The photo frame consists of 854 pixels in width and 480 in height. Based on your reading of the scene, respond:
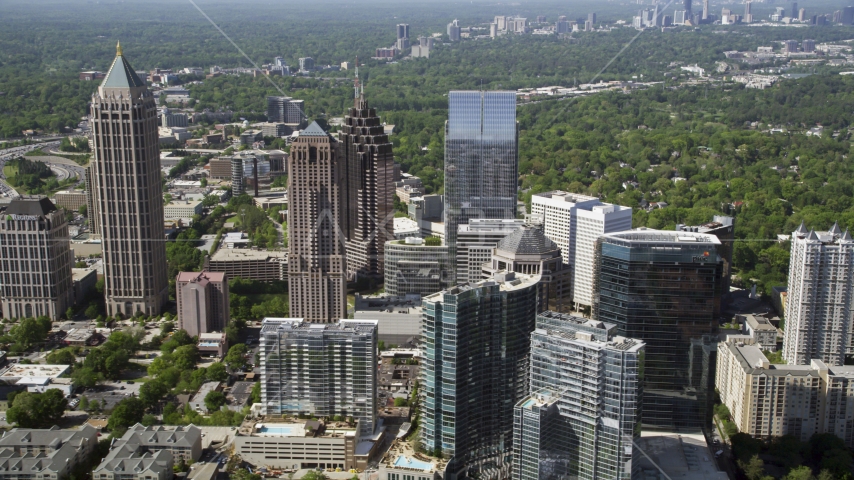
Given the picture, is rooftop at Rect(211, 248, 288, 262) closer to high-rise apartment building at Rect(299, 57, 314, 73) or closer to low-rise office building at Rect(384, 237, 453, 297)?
low-rise office building at Rect(384, 237, 453, 297)

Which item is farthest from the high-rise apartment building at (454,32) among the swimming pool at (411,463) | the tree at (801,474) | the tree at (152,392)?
the swimming pool at (411,463)

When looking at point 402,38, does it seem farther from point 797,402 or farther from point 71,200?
point 797,402

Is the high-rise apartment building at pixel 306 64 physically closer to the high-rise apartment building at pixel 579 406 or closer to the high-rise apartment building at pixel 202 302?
the high-rise apartment building at pixel 202 302

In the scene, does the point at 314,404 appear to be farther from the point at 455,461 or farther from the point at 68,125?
the point at 68,125

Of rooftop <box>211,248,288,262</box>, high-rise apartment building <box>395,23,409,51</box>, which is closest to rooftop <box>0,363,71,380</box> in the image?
rooftop <box>211,248,288,262</box>

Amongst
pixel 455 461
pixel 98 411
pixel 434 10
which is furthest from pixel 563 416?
pixel 434 10

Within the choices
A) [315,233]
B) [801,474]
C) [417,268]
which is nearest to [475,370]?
[801,474]

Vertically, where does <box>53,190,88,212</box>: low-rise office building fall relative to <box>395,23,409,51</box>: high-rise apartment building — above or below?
below
